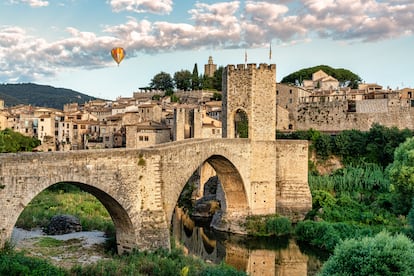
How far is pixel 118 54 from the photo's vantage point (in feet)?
78.1

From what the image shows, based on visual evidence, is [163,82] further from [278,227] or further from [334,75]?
[278,227]

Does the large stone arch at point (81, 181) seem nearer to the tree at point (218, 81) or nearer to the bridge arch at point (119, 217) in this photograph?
the bridge arch at point (119, 217)

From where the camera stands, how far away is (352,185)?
2919 cm

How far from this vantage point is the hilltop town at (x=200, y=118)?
39.9 metres

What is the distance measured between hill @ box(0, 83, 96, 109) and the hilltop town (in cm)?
5677

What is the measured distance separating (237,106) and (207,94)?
4359 centimetres

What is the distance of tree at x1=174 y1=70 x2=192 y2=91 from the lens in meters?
75.6

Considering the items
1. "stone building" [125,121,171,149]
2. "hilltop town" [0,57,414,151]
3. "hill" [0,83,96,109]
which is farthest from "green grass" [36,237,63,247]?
"hill" [0,83,96,109]

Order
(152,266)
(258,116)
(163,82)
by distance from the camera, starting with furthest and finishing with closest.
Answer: (163,82)
(258,116)
(152,266)

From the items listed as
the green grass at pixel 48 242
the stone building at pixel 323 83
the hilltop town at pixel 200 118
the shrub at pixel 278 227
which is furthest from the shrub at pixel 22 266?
the stone building at pixel 323 83

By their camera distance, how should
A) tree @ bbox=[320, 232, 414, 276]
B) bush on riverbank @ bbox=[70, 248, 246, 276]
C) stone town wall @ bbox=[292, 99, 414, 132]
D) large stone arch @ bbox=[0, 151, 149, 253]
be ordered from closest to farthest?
tree @ bbox=[320, 232, 414, 276], large stone arch @ bbox=[0, 151, 149, 253], bush on riverbank @ bbox=[70, 248, 246, 276], stone town wall @ bbox=[292, 99, 414, 132]

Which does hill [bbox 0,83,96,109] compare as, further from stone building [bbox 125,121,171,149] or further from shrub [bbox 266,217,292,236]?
shrub [bbox 266,217,292,236]

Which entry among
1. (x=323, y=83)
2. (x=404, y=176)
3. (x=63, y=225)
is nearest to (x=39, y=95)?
(x=323, y=83)

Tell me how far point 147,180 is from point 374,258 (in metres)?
7.76
